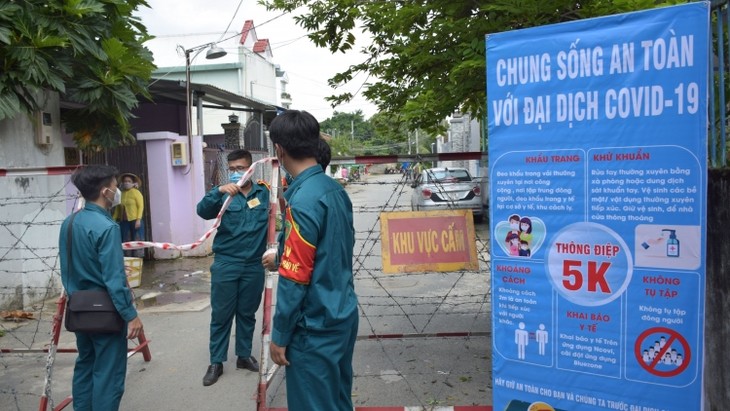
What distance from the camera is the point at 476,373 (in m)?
4.55

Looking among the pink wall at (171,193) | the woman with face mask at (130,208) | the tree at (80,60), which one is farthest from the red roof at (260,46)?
the tree at (80,60)

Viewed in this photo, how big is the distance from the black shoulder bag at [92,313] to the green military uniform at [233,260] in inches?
49.0

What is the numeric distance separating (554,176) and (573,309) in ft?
2.23

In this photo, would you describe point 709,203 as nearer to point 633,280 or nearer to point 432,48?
point 633,280

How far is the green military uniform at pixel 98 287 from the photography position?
334 cm

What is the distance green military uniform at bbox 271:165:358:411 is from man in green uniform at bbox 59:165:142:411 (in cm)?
135

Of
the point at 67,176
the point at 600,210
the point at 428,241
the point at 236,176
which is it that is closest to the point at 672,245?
the point at 600,210

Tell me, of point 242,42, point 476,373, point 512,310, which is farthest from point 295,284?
point 242,42

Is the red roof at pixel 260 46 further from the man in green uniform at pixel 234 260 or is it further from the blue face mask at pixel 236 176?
the man in green uniform at pixel 234 260

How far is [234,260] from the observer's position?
4.58m

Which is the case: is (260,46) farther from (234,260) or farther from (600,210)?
(600,210)

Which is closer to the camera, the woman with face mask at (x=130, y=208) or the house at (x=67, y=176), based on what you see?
the house at (x=67, y=176)

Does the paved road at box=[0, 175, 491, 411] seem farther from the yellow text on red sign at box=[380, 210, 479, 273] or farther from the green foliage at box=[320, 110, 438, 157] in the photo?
the green foliage at box=[320, 110, 438, 157]

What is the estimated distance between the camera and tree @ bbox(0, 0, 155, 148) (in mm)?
5891
